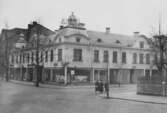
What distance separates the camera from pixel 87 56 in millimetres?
43844

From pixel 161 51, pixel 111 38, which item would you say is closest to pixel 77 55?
pixel 111 38

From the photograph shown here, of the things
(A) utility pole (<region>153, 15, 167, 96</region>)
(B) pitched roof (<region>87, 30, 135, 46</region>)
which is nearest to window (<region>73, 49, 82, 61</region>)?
(B) pitched roof (<region>87, 30, 135, 46</region>)

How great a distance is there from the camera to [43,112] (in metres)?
13.6

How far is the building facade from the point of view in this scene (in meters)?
42.2

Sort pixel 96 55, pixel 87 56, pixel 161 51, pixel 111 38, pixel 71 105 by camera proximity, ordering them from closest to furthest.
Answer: pixel 71 105, pixel 161 51, pixel 87 56, pixel 96 55, pixel 111 38

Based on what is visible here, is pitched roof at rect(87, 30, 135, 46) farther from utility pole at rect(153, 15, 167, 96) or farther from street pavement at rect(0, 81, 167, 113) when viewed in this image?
street pavement at rect(0, 81, 167, 113)

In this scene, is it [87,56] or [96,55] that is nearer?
[87,56]

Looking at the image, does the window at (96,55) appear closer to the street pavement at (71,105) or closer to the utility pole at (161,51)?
the utility pole at (161,51)

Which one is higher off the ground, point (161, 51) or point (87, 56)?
point (87, 56)

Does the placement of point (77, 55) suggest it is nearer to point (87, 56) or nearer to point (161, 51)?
point (87, 56)

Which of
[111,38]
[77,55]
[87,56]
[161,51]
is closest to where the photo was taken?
[161,51]

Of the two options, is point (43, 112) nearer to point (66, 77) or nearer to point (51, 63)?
point (66, 77)

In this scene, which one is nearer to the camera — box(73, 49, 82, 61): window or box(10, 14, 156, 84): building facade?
box(10, 14, 156, 84): building facade

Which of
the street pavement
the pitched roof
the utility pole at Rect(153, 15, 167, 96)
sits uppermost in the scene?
the pitched roof
